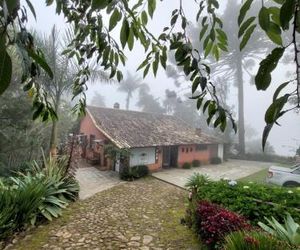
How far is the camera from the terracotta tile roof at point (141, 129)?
16094 millimetres

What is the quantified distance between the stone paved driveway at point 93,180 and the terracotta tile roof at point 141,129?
1935 millimetres

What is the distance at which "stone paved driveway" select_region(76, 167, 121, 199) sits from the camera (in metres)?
11.1

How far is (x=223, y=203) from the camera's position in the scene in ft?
23.4

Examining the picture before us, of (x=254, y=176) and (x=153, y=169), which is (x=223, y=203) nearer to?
(x=153, y=169)

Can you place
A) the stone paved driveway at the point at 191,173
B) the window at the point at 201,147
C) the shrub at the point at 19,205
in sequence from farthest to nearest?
the window at the point at 201,147
the stone paved driveway at the point at 191,173
the shrub at the point at 19,205

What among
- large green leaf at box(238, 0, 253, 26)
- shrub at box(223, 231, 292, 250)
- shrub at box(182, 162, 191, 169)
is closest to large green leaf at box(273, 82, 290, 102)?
large green leaf at box(238, 0, 253, 26)

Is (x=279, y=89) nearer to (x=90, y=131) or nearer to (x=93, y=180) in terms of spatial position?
(x=93, y=180)

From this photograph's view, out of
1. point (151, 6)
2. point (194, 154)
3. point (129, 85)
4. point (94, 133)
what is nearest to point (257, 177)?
point (194, 154)

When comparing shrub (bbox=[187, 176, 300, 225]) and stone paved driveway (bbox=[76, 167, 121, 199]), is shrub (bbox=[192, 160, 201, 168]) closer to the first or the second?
stone paved driveway (bbox=[76, 167, 121, 199])

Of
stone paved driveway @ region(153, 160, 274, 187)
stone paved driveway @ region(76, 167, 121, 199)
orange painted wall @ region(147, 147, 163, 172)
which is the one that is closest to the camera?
stone paved driveway @ region(76, 167, 121, 199)

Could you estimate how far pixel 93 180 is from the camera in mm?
13148

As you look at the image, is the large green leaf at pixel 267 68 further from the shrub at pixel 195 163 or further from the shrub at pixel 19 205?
the shrub at pixel 195 163

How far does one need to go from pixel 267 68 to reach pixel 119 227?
291 inches

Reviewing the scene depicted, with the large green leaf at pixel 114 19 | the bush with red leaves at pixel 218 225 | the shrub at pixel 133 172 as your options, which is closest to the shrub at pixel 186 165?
the shrub at pixel 133 172
